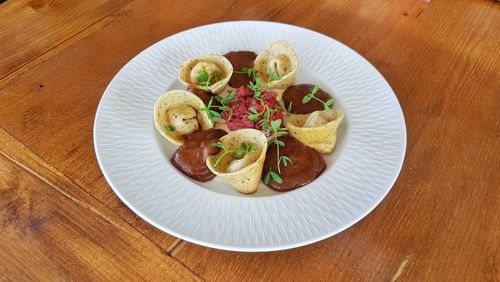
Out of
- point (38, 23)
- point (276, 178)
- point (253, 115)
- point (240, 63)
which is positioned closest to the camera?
point (276, 178)

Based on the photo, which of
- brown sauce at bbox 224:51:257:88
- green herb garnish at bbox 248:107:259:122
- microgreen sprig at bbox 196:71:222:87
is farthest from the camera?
brown sauce at bbox 224:51:257:88

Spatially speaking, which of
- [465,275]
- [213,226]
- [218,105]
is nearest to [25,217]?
[213,226]

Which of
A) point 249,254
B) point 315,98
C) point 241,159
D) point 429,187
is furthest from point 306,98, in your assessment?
point 249,254

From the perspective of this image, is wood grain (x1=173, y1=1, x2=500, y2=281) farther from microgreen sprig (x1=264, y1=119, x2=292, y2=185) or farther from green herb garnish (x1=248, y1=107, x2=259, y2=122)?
green herb garnish (x1=248, y1=107, x2=259, y2=122)

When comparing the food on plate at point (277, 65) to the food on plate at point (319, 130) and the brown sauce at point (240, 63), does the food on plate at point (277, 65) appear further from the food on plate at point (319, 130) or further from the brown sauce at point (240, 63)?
the food on plate at point (319, 130)

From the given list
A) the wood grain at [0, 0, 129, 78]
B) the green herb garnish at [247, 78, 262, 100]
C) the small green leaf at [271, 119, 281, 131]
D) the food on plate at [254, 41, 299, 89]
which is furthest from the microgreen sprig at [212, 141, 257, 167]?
the wood grain at [0, 0, 129, 78]

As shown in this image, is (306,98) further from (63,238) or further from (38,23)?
(38,23)

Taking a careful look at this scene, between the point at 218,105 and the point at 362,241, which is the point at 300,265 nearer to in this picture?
the point at 362,241
